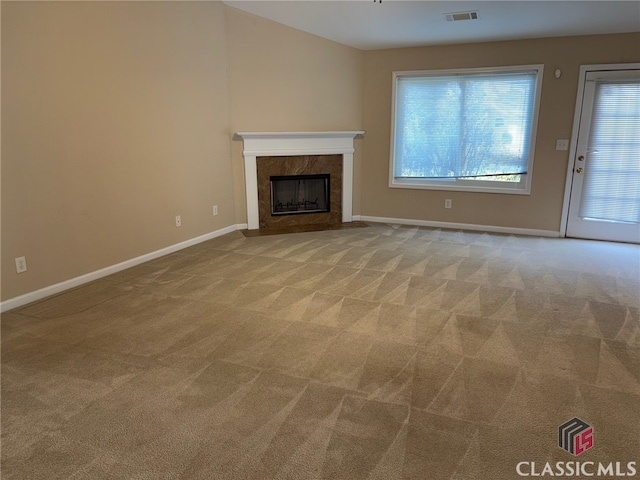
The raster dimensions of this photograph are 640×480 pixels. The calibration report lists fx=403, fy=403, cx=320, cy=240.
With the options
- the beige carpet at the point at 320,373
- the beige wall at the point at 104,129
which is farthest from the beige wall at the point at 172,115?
the beige carpet at the point at 320,373

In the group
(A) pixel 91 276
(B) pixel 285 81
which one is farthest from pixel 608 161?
(A) pixel 91 276

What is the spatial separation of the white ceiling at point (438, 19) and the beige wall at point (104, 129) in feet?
3.36

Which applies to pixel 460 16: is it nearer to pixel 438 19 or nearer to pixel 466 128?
pixel 438 19

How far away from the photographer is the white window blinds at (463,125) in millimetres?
5141

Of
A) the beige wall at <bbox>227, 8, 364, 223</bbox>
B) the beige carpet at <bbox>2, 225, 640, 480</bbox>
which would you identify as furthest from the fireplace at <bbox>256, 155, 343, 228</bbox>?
the beige carpet at <bbox>2, 225, 640, 480</bbox>

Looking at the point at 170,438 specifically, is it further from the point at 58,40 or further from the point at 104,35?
the point at 104,35

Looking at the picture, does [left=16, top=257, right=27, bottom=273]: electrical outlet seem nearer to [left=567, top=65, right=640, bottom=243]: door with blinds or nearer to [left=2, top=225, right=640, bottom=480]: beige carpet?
[left=2, top=225, right=640, bottom=480]: beige carpet

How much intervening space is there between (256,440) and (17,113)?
282 centimetres

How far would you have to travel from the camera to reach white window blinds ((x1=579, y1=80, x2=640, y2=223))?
4.65 metres

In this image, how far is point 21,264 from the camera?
303 centimetres

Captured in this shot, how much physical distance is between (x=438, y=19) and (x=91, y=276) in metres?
4.27

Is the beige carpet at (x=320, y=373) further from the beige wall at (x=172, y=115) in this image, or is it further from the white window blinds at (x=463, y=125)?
the white window blinds at (x=463, y=125)

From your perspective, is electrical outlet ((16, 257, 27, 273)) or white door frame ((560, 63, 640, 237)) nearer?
electrical outlet ((16, 257, 27, 273))

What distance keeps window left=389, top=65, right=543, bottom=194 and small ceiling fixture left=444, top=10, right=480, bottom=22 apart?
108 cm
